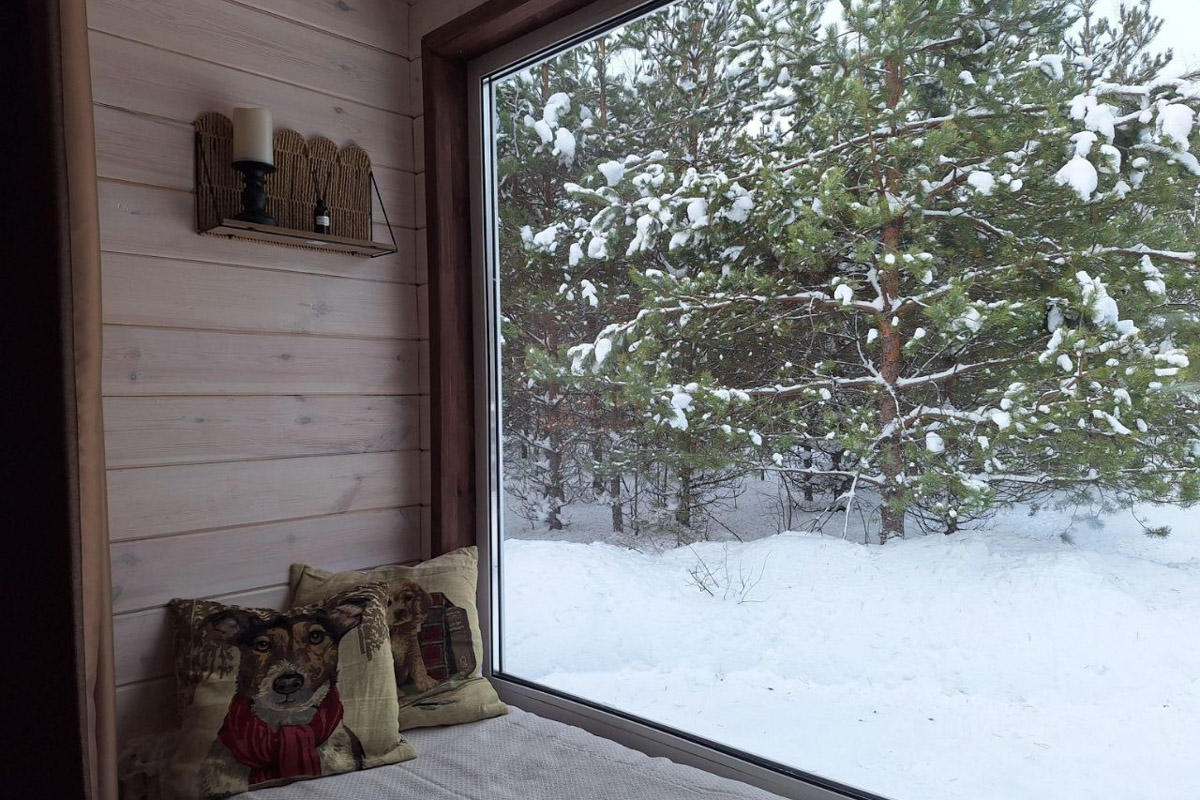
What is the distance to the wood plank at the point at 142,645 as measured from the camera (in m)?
1.75

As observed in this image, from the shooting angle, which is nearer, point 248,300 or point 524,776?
point 524,776

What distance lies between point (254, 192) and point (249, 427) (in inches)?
21.7

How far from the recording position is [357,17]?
2176 millimetres

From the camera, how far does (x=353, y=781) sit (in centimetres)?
161

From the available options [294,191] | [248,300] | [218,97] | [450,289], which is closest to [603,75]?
[450,289]

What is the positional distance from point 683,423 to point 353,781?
39.2 inches

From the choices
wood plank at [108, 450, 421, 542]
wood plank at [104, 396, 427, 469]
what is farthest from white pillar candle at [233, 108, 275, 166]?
wood plank at [108, 450, 421, 542]

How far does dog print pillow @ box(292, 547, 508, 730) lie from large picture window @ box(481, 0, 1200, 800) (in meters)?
0.23

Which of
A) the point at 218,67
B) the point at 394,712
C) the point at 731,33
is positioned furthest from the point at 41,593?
the point at 218,67

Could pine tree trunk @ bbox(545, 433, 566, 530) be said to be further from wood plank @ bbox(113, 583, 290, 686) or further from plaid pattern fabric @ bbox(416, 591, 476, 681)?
wood plank @ bbox(113, 583, 290, 686)

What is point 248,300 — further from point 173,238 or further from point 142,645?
point 142,645

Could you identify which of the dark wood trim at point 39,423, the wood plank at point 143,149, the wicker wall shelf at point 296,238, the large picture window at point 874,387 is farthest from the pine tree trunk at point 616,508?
the dark wood trim at point 39,423

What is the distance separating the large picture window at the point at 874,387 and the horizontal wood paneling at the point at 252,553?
0.38 m

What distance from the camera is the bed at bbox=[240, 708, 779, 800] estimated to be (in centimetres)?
153
